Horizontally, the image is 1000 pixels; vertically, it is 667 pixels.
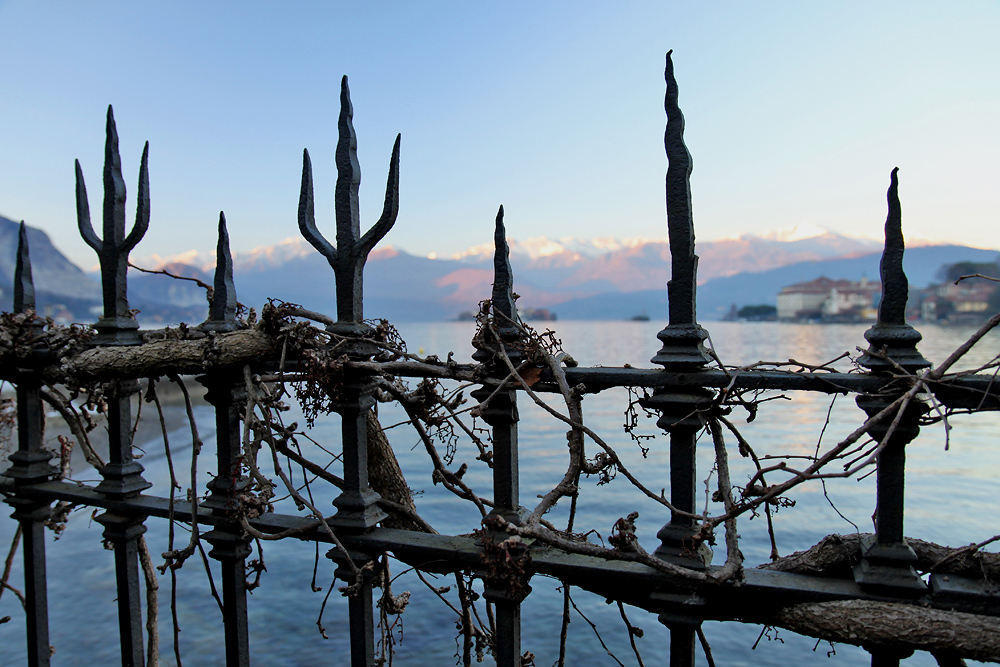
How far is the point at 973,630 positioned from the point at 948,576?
183 mm

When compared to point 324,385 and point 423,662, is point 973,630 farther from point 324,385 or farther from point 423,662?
point 423,662

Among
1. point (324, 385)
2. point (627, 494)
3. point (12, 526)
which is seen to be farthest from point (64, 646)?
point (627, 494)

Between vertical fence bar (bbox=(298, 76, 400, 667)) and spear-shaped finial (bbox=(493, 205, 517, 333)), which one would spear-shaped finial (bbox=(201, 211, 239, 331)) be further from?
spear-shaped finial (bbox=(493, 205, 517, 333))

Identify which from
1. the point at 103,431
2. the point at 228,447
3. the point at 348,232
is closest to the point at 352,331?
the point at 348,232

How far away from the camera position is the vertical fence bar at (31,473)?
325 centimetres

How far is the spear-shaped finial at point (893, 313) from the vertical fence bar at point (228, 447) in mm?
2282

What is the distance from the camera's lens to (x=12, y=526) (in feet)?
26.8

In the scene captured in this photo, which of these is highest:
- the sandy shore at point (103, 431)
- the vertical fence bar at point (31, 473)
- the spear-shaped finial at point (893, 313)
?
the spear-shaped finial at point (893, 313)

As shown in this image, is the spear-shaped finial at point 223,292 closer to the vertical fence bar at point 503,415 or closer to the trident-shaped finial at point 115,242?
the trident-shaped finial at point 115,242

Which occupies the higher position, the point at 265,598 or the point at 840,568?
the point at 840,568

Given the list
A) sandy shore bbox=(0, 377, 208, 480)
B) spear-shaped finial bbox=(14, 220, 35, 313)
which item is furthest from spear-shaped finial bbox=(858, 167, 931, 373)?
sandy shore bbox=(0, 377, 208, 480)

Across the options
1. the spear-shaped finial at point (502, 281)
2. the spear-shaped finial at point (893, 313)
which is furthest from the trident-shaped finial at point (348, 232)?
the spear-shaped finial at point (893, 313)

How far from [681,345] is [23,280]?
3.36 m

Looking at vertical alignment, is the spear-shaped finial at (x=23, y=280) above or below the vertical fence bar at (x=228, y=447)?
above
